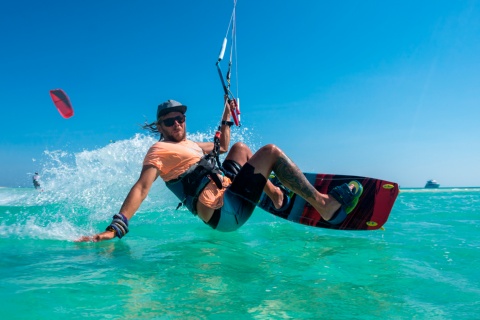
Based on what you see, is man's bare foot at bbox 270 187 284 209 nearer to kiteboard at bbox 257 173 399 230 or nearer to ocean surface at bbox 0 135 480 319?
kiteboard at bbox 257 173 399 230

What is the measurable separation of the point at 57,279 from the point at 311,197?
A: 2.88 metres

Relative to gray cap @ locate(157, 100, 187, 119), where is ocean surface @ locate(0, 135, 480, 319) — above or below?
below

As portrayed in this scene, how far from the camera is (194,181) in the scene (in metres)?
4.43

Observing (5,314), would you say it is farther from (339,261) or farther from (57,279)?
(339,261)

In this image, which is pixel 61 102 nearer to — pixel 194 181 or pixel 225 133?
pixel 225 133

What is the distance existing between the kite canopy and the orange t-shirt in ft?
23.7

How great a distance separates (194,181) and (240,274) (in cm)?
126

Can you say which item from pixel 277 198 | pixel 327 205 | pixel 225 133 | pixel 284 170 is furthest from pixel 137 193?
pixel 277 198

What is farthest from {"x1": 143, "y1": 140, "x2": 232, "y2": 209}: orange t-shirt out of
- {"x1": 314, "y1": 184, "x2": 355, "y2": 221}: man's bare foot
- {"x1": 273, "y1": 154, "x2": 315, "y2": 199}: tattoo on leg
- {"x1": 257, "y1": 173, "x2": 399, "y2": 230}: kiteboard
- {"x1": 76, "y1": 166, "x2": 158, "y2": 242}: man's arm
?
{"x1": 257, "y1": 173, "x2": 399, "y2": 230}: kiteboard

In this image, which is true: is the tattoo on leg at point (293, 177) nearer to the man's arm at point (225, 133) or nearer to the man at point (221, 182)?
the man at point (221, 182)

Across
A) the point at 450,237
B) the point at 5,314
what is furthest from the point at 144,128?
the point at 450,237

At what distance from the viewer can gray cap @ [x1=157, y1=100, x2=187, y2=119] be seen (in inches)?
188

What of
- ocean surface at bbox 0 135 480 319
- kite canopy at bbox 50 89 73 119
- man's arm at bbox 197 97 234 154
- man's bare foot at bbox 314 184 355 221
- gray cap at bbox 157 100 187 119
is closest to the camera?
ocean surface at bbox 0 135 480 319

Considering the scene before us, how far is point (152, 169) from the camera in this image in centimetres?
427
